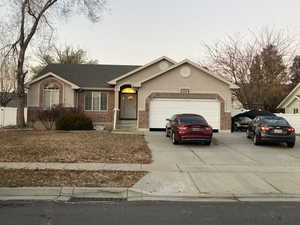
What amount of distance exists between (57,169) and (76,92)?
54.7ft

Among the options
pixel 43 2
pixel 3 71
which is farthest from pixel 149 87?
pixel 3 71

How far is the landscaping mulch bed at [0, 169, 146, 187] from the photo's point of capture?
25.5ft

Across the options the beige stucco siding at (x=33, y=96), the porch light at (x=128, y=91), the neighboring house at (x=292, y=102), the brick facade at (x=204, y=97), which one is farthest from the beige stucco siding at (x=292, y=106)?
the beige stucco siding at (x=33, y=96)

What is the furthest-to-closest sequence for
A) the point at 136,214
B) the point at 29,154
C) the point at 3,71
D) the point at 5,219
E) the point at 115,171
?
the point at 3,71 < the point at 29,154 < the point at 115,171 < the point at 136,214 < the point at 5,219

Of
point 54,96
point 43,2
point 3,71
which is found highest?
point 43,2

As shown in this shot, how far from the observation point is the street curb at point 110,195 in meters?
6.91

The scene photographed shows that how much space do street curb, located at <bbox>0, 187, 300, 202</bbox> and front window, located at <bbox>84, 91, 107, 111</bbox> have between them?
18.7m

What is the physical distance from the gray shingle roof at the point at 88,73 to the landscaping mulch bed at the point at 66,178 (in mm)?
17307

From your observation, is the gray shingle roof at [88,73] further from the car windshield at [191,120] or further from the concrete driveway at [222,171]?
the concrete driveway at [222,171]

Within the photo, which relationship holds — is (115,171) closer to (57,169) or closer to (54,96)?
(57,169)

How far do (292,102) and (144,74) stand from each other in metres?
18.7

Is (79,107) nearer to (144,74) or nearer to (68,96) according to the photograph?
(68,96)

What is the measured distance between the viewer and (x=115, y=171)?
30.9ft

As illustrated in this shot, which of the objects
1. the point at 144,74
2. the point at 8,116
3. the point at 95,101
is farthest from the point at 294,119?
the point at 8,116
